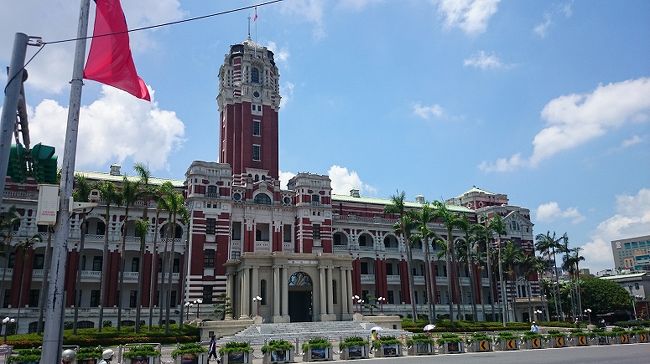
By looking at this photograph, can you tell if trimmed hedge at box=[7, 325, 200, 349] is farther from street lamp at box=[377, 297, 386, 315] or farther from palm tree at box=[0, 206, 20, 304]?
street lamp at box=[377, 297, 386, 315]

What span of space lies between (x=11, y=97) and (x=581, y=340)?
41.8m

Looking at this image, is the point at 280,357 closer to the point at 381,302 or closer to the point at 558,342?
the point at 558,342

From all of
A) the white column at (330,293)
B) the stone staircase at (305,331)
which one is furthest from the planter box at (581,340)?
the white column at (330,293)

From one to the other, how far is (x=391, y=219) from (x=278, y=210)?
1953 centimetres

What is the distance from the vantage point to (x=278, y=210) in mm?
66875

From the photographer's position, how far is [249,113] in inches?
2734

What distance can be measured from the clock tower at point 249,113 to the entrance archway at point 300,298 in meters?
18.1

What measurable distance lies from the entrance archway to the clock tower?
18054 millimetres

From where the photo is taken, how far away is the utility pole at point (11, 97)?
8672 mm

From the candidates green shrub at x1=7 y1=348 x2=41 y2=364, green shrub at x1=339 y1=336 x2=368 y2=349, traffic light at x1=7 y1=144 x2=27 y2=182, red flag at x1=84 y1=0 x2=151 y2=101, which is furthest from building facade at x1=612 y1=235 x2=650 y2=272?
traffic light at x1=7 y1=144 x2=27 y2=182

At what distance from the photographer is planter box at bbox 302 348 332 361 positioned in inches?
1188

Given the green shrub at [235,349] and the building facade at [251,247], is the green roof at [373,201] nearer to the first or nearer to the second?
the building facade at [251,247]

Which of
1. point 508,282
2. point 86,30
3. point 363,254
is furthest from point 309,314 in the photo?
point 86,30

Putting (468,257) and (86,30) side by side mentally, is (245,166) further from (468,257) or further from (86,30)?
(86,30)
